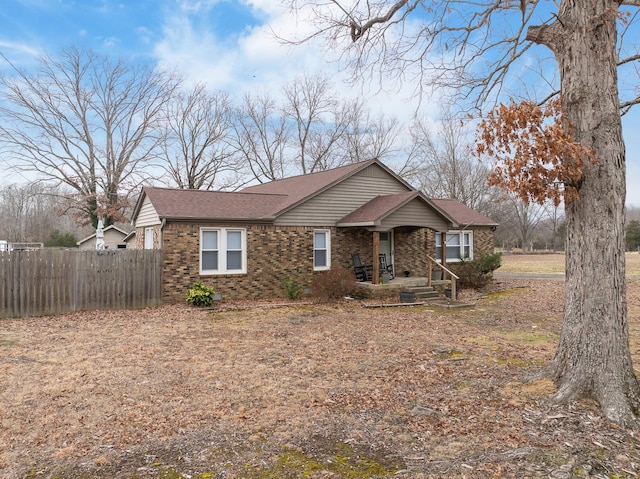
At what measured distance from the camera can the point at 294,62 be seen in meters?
8.60

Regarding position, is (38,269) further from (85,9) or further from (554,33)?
(554,33)

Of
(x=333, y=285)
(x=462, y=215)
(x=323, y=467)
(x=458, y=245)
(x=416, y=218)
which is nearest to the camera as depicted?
(x=323, y=467)

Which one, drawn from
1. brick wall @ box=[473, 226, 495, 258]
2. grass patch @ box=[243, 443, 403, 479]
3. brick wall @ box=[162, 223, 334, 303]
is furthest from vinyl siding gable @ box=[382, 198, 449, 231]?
grass patch @ box=[243, 443, 403, 479]

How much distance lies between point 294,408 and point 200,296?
28.1 ft

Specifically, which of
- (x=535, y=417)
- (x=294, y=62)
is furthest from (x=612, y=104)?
(x=294, y=62)

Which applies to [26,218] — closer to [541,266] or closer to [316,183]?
[316,183]

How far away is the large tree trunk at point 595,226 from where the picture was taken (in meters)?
4.90

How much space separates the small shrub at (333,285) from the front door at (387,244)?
3.24 m

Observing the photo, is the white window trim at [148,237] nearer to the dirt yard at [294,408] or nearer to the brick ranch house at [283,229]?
the brick ranch house at [283,229]

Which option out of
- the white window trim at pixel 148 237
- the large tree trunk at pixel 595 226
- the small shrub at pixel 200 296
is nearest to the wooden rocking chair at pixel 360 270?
the small shrub at pixel 200 296

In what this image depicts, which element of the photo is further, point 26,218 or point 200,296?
point 26,218

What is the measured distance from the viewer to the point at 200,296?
13008 mm

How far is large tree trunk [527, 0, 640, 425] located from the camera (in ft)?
16.1

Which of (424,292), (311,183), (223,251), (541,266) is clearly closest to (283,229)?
(223,251)
